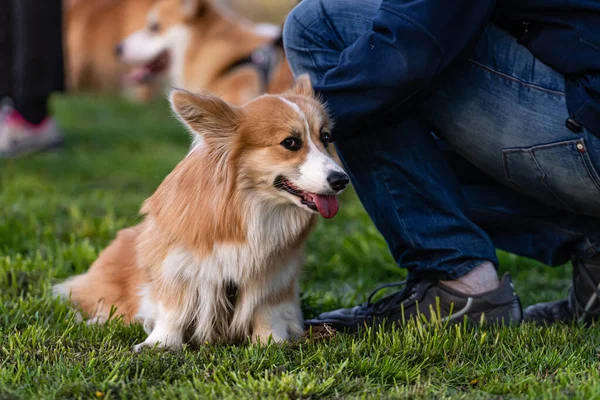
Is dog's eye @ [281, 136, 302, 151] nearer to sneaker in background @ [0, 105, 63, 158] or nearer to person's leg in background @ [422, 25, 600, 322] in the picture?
person's leg in background @ [422, 25, 600, 322]

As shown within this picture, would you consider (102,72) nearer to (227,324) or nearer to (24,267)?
(24,267)

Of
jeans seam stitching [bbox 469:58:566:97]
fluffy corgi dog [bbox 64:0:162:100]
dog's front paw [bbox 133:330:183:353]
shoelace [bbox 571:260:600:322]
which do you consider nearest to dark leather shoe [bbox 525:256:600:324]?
shoelace [bbox 571:260:600:322]

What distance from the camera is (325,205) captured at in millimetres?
2473

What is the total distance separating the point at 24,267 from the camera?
3225 mm

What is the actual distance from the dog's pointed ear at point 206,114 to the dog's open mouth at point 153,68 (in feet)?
17.8

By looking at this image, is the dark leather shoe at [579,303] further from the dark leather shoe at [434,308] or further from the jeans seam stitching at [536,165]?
the jeans seam stitching at [536,165]

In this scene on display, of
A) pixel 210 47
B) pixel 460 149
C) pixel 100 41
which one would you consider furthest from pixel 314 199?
pixel 100 41

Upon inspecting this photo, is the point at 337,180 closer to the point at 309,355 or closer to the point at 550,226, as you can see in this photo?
the point at 309,355

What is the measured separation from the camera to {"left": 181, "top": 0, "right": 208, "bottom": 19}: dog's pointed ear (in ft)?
23.8

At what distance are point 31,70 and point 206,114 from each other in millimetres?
3840

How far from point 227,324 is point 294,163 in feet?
1.95

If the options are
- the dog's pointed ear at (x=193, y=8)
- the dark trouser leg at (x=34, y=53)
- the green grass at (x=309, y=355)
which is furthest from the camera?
the dog's pointed ear at (x=193, y=8)

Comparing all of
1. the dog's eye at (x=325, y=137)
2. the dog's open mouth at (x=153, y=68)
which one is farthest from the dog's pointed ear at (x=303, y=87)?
the dog's open mouth at (x=153, y=68)

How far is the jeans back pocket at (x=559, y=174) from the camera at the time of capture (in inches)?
95.7
